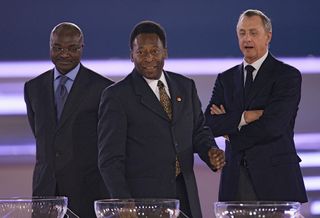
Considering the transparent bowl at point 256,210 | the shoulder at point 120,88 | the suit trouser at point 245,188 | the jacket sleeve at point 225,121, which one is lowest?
the suit trouser at point 245,188

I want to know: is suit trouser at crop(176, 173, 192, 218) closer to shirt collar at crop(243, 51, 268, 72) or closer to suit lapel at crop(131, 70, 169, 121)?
suit lapel at crop(131, 70, 169, 121)

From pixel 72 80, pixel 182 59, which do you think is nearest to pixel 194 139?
pixel 72 80

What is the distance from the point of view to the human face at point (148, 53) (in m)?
3.31

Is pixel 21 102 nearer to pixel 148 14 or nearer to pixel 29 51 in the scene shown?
pixel 29 51

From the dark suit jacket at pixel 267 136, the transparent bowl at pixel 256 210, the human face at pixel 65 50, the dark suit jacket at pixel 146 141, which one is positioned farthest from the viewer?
the dark suit jacket at pixel 267 136

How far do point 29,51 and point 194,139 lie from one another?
2.23m

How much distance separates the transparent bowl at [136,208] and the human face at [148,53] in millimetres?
1285

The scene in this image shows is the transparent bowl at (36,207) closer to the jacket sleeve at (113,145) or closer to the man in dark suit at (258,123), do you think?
the jacket sleeve at (113,145)

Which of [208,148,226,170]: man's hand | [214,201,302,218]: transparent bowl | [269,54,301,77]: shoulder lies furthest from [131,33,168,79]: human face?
[214,201,302,218]: transparent bowl

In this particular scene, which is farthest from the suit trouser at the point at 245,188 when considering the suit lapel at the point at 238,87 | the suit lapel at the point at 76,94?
the suit lapel at the point at 76,94

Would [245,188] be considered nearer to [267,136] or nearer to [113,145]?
[267,136]

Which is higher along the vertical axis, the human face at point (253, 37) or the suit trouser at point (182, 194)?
the human face at point (253, 37)

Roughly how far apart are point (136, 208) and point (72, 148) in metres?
1.56

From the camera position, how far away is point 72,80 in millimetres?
3740
